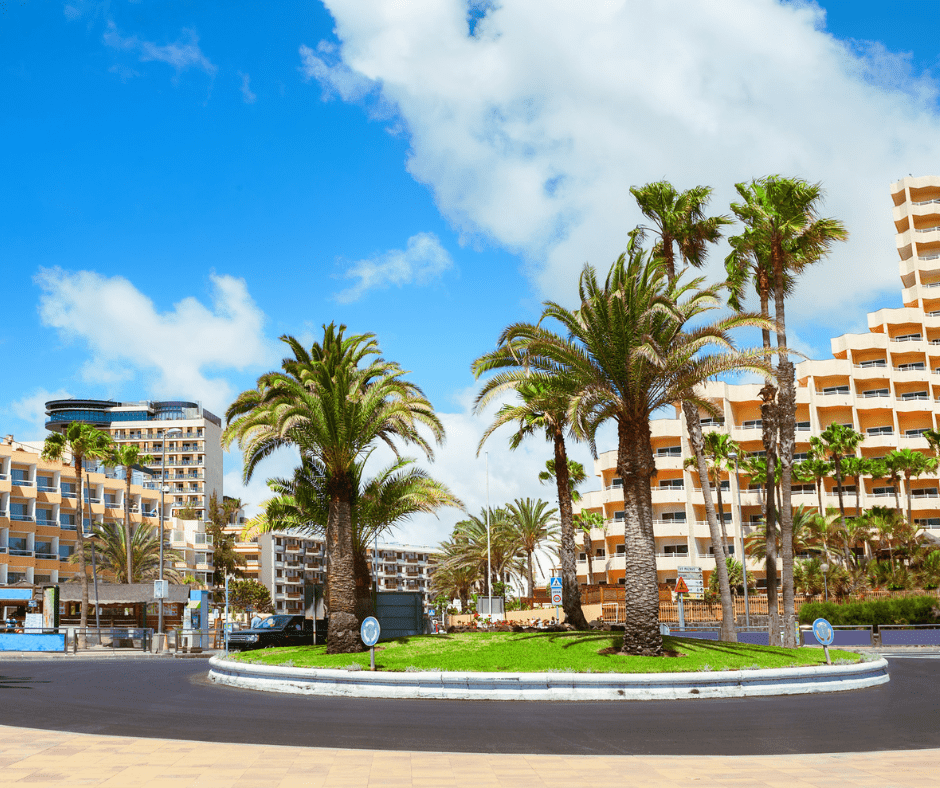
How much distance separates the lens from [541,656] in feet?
67.3

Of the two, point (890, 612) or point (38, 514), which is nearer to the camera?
point (890, 612)

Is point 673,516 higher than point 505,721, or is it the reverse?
point 673,516

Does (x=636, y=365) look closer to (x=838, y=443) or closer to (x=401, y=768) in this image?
(x=401, y=768)

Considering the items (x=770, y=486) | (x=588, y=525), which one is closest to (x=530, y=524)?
(x=588, y=525)

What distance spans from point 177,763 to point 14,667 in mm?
24690

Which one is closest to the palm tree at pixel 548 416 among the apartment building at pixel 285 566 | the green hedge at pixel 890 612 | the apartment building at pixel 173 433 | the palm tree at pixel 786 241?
the palm tree at pixel 786 241

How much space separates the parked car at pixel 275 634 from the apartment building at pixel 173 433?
346 ft

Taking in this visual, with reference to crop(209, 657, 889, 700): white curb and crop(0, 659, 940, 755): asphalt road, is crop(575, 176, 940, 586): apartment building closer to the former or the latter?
crop(0, 659, 940, 755): asphalt road

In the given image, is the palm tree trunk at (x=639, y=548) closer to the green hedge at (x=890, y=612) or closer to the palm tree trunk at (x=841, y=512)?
the green hedge at (x=890, y=612)

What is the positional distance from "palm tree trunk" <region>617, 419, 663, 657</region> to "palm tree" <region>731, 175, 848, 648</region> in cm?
885

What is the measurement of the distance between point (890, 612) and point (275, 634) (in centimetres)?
3178

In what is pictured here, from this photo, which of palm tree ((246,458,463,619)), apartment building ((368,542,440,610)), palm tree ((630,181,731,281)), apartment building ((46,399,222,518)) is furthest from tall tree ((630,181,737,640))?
apartment building ((368,542,440,610))

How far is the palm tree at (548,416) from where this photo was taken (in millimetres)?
24391

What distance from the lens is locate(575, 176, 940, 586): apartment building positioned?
69.5 metres
